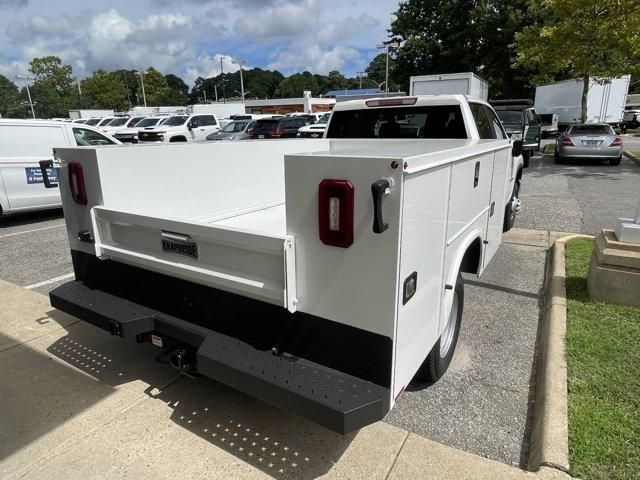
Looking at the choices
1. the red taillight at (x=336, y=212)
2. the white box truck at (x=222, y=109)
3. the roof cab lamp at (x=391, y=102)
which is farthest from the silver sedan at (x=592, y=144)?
the white box truck at (x=222, y=109)

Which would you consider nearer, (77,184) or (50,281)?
(77,184)

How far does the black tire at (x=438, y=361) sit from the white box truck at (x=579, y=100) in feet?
99.0

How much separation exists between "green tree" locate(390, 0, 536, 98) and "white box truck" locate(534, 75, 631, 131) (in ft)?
6.07

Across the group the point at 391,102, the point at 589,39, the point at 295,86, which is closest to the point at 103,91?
the point at 295,86

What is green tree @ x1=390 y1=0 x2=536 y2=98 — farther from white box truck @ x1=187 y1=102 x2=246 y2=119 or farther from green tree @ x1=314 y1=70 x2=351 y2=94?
green tree @ x1=314 y1=70 x2=351 y2=94

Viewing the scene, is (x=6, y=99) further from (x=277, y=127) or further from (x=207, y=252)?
(x=207, y=252)

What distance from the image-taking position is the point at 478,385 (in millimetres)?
3238

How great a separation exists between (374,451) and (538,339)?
6.83ft

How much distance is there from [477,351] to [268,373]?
7.06ft

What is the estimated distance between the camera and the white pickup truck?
197 centimetres

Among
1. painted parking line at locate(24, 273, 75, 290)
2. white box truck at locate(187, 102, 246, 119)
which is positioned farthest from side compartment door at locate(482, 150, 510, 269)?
white box truck at locate(187, 102, 246, 119)

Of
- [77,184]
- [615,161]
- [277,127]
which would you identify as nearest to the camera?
[77,184]

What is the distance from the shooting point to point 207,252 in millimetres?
2461

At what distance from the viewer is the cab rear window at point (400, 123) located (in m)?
4.83
